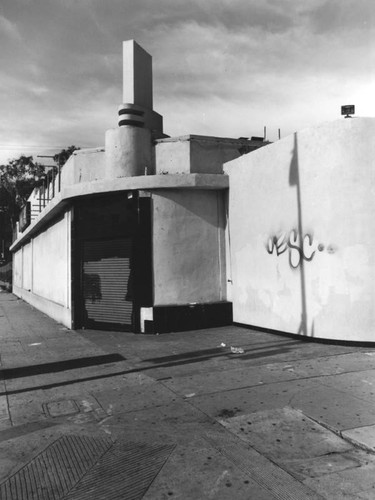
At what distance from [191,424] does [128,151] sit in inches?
321

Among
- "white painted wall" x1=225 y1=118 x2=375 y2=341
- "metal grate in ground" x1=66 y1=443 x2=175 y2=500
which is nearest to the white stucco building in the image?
"white painted wall" x1=225 y1=118 x2=375 y2=341

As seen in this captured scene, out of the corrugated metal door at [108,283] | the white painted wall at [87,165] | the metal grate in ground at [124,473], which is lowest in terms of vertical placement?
the metal grate in ground at [124,473]

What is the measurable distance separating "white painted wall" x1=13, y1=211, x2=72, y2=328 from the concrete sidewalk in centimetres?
460

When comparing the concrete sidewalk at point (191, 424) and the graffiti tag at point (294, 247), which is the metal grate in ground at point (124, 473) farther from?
the graffiti tag at point (294, 247)

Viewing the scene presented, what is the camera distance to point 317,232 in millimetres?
8602

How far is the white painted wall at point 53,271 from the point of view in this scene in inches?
499

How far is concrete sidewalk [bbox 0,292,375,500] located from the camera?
3.40 meters

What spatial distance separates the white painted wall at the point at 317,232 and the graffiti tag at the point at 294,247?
2cm

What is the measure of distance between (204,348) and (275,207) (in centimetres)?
361

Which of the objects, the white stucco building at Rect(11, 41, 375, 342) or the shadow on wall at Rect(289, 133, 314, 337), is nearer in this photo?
the white stucco building at Rect(11, 41, 375, 342)

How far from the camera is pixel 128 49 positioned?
12547mm

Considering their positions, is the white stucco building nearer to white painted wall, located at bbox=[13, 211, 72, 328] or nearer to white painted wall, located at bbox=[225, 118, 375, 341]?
white painted wall, located at bbox=[225, 118, 375, 341]

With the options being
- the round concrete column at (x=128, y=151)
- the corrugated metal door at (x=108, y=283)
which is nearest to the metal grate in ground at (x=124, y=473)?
the corrugated metal door at (x=108, y=283)

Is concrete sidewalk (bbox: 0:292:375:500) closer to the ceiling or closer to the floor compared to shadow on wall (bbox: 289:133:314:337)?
closer to the floor
